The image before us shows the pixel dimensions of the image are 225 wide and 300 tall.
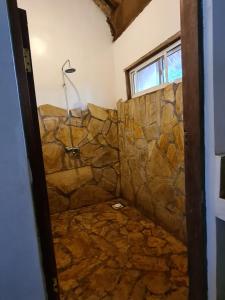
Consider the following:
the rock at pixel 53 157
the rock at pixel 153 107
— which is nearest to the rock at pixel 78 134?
the rock at pixel 53 157

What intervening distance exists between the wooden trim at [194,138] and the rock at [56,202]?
238 cm

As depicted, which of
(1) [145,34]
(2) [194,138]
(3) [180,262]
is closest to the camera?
(2) [194,138]

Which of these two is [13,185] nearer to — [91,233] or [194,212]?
[194,212]

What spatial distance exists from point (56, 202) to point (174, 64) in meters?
2.42

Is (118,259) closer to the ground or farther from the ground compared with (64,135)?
closer to the ground

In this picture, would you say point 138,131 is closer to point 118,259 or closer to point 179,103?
point 179,103

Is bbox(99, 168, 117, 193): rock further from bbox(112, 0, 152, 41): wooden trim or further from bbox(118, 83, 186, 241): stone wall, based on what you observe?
bbox(112, 0, 152, 41): wooden trim

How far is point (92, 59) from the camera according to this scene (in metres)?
3.11

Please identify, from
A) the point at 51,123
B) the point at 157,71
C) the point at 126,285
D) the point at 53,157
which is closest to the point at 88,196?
the point at 53,157

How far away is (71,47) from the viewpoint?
2988mm

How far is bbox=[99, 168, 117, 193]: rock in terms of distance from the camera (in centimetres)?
336

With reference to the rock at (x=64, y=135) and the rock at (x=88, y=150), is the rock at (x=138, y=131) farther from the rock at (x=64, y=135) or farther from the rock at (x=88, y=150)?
the rock at (x=64, y=135)

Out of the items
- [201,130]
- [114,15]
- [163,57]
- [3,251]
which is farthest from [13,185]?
[114,15]

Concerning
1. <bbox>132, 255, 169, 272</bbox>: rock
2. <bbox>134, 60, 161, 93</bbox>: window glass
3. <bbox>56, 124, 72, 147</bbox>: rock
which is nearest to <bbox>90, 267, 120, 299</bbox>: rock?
<bbox>132, 255, 169, 272</bbox>: rock
